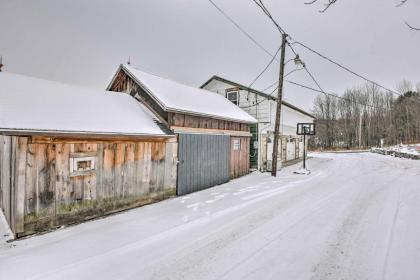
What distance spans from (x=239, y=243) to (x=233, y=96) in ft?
43.8

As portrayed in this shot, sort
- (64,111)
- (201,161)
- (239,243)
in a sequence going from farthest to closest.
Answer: (201,161), (64,111), (239,243)

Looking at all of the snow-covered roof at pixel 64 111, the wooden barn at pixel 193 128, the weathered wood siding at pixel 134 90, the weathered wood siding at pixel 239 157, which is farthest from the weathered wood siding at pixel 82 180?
the weathered wood siding at pixel 239 157

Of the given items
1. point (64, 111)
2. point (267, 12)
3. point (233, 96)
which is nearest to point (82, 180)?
point (64, 111)

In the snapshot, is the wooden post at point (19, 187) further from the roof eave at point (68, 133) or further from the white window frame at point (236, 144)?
the white window frame at point (236, 144)

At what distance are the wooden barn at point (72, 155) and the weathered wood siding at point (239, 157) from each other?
444 centimetres

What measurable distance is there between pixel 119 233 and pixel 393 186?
36.1ft

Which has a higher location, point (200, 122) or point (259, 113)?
point (259, 113)

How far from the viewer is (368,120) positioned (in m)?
51.2

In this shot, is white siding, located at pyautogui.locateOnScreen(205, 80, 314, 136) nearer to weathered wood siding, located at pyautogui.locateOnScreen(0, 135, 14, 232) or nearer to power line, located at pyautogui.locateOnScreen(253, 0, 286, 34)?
power line, located at pyautogui.locateOnScreen(253, 0, 286, 34)

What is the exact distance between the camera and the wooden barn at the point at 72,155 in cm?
525

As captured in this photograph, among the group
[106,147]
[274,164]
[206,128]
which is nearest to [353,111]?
[274,164]

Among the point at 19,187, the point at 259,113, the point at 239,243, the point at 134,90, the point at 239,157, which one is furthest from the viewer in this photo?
the point at 259,113

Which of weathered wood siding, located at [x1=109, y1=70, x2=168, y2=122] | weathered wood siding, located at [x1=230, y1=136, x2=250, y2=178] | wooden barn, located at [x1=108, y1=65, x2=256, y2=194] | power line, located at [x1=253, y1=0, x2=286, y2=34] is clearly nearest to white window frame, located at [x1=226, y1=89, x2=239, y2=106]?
weathered wood siding, located at [x1=230, y1=136, x2=250, y2=178]

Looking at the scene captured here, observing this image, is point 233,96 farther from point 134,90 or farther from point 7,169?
point 7,169
